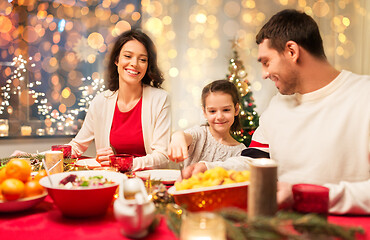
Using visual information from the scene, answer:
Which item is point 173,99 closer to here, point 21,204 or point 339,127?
point 339,127

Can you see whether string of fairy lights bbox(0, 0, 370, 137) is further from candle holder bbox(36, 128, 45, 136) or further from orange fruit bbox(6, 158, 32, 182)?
orange fruit bbox(6, 158, 32, 182)

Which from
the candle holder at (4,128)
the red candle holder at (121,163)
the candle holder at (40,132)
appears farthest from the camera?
the candle holder at (40,132)

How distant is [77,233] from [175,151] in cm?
62

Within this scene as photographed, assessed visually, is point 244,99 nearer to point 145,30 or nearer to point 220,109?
point 145,30

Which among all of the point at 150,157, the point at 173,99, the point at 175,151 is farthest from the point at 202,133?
the point at 173,99

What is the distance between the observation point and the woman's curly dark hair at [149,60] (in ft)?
7.97

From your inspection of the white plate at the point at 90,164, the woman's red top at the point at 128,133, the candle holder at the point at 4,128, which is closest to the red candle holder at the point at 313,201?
the white plate at the point at 90,164

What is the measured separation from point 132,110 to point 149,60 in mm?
404

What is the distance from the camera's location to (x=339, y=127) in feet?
3.94

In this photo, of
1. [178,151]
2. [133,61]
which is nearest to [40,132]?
[133,61]

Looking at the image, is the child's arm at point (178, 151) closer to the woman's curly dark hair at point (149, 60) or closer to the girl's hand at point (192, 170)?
the girl's hand at point (192, 170)

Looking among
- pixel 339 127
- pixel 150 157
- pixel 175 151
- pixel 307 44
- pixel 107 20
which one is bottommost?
pixel 150 157

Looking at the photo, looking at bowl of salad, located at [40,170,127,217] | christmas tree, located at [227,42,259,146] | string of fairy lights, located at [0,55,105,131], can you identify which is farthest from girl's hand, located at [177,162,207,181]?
string of fairy lights, located at [0,55,105,131]

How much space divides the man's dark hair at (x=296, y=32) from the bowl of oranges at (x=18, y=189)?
101 centimetres
